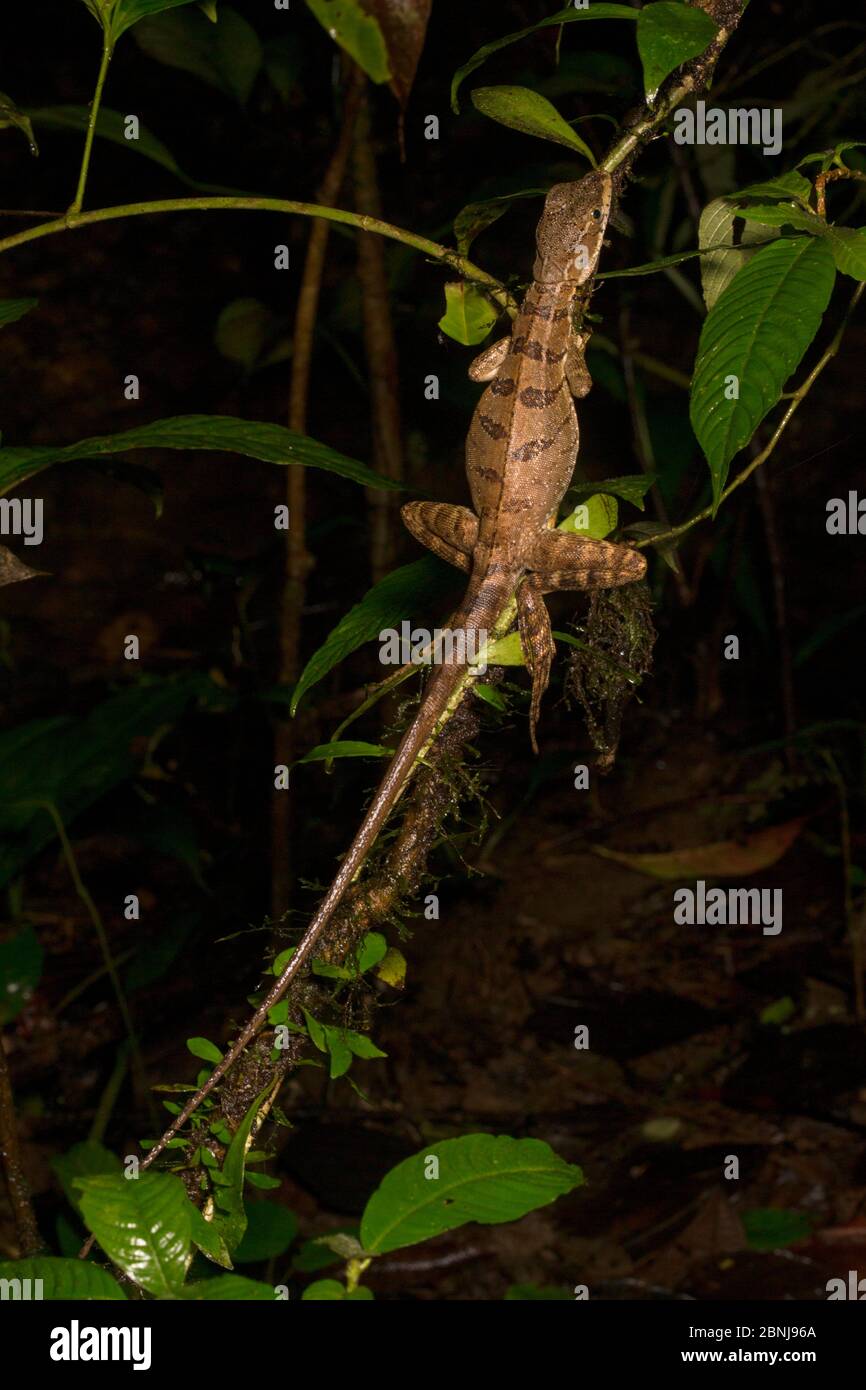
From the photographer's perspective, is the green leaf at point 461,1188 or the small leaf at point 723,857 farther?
the small leaf at point 723,857

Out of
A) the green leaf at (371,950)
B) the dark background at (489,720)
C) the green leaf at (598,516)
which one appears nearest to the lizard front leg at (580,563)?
the green leaf at (598,516)

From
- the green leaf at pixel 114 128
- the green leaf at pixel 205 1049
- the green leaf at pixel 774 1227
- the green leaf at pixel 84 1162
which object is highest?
the green leaf at pixel 114 128

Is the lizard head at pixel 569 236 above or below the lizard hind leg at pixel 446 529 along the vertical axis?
above

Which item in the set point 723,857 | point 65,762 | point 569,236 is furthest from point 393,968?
point 723,857

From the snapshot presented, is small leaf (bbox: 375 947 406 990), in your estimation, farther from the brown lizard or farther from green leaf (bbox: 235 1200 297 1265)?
green leaf (bbox: 235 1200 297 1265)

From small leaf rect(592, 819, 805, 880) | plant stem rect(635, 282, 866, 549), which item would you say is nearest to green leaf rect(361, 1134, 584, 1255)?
plant stem rect(635, 282, 866, 549)

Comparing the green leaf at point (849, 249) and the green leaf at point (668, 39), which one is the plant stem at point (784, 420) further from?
the green leaf at point (668, 39)

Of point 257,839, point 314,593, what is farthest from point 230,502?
point 257,839
